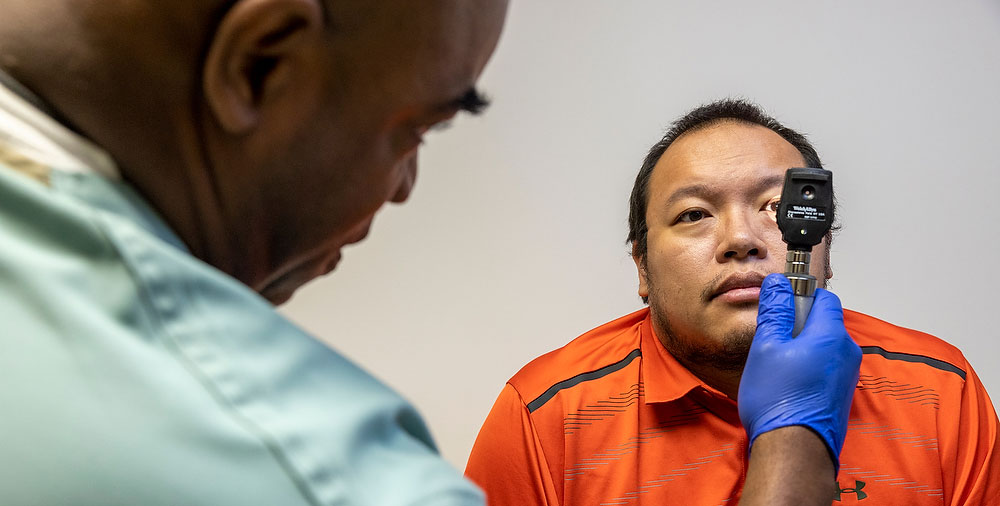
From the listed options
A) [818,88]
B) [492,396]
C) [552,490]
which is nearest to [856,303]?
[818,88]

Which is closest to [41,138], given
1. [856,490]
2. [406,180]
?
[406,180]

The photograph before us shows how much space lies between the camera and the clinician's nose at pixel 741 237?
4.60 feet

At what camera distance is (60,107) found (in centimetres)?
38

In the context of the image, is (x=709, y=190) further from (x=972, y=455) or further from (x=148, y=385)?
(x=148, y=385)

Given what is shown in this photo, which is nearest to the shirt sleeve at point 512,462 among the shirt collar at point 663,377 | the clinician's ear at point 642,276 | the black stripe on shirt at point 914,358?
the shirt collar at point 663,377

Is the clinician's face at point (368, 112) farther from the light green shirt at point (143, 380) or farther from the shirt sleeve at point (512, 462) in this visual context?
the shirt sleeve at point (512, 462)

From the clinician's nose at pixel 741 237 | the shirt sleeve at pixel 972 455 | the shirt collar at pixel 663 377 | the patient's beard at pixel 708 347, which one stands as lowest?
the shirt sleeve at pixel 972 455

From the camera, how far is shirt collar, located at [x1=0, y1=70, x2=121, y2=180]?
1.17ft

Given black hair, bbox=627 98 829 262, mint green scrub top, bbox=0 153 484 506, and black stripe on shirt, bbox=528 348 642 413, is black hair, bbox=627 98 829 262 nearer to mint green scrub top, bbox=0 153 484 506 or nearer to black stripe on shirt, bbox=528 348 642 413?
black stripe on shirt, bbox=528 348 642 413

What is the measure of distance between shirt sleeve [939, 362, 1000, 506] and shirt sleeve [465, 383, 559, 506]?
0.64 metres

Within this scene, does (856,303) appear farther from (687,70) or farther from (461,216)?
(461,216)

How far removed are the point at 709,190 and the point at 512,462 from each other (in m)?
0.59

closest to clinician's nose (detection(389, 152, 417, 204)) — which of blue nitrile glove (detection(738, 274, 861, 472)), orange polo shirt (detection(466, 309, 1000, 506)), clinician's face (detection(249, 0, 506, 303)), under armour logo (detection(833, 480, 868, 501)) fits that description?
clinician's face (detection(249, 0, 506, 303))

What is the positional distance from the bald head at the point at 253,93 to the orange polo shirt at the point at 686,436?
40.2 inches
